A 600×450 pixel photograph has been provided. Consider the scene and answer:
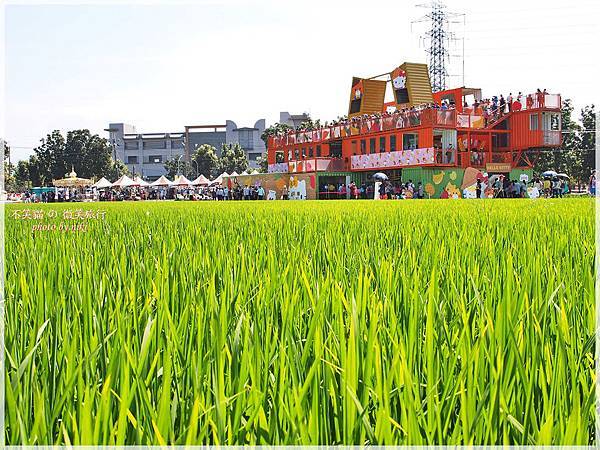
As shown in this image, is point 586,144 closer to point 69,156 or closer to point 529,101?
point 529,101

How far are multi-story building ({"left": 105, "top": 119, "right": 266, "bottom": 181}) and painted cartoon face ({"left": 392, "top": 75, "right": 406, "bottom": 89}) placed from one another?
45.1 metres

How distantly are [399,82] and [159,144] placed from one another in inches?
2026

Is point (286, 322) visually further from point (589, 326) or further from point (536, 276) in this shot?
point (536, 276)

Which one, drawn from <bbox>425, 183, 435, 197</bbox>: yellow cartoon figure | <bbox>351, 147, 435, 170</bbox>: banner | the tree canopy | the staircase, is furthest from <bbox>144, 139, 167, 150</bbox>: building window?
<bbox>425, 183, 435, 197</bbox>: yellow cartoon figure

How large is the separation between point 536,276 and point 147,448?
4.57 ft

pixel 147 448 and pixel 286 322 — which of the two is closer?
pixel 147 448

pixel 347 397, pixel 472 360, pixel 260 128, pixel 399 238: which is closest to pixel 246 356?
pixel 347 397

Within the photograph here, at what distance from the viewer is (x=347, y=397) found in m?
0.82

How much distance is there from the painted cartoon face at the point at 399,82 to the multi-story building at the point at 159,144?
148 ft

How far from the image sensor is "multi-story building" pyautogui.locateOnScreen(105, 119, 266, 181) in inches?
3110

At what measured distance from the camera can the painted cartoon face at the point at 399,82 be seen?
110 ft

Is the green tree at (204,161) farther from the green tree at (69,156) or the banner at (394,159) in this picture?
the banner at (394,159)

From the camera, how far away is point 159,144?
264 feet

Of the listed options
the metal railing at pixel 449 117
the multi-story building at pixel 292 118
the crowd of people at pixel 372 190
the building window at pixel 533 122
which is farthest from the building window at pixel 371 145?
the multi-story building at pixel 292 118
